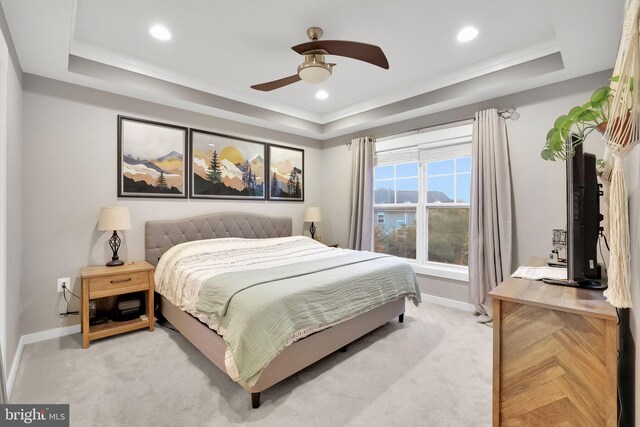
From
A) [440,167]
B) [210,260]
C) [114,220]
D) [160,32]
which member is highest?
[160,32]

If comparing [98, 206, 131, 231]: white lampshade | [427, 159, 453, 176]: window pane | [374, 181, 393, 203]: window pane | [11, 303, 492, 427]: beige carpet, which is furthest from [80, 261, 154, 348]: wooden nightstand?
[427, 159, 453, 176]: window pane

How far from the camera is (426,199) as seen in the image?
3.97 meters

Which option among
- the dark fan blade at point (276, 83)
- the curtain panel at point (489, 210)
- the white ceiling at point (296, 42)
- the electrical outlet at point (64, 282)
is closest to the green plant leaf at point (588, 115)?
the white ceiling at point (296, 42)

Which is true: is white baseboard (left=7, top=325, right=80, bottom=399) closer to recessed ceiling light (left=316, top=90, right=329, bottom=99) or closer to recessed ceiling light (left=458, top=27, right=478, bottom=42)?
recessed ceiling light (left=316, top=90, right=329, bottom=99)

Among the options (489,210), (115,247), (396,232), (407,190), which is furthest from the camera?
(396,232)

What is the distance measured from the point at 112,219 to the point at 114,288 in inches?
25.8

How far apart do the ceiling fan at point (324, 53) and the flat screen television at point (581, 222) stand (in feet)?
4.49

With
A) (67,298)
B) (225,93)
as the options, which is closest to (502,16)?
(225,93)

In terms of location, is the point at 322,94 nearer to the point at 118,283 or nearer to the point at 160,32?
the point at 160,32

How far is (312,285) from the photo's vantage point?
2133mm

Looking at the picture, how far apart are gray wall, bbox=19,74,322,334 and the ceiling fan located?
6.72ft

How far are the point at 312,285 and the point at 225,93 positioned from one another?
275cm

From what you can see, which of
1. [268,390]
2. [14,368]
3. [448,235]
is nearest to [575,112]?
[268,390]

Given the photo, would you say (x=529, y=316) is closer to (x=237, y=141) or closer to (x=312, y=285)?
(x=312, y=285)
